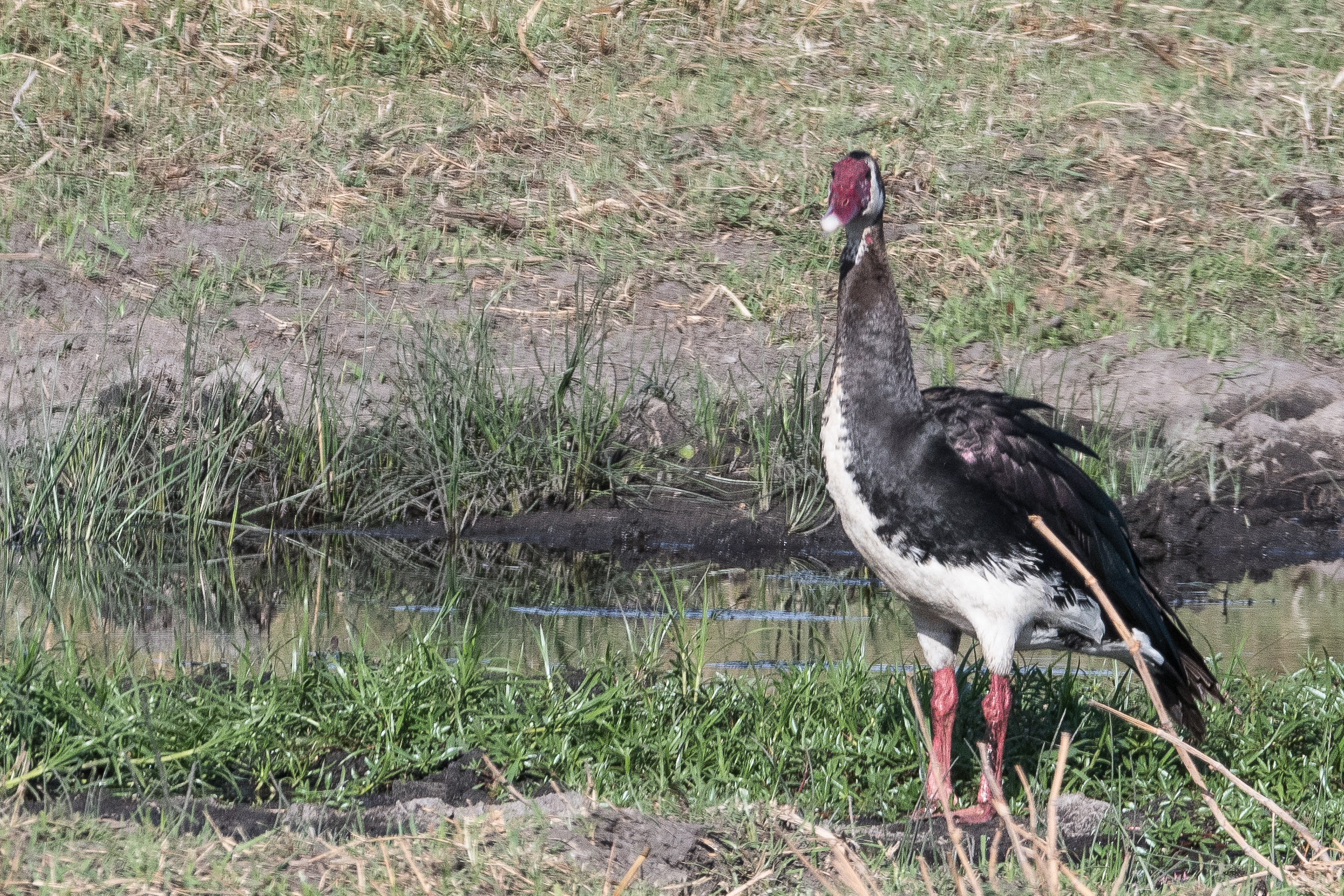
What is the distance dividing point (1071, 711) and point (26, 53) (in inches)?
413

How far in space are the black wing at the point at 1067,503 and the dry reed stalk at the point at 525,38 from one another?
8562 millimetres

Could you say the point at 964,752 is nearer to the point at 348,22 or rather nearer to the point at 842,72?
the point at 842,72

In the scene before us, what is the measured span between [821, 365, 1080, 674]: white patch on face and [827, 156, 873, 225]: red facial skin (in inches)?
15.2

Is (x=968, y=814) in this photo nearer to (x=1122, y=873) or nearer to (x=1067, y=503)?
(x=1067, y=503)

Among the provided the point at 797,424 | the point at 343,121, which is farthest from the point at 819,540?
the point at 343,121

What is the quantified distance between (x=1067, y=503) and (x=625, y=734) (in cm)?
134

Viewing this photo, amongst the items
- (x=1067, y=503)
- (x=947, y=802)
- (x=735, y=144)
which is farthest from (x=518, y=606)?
(x=735, y=144)

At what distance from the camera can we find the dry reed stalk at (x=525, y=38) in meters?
12.4

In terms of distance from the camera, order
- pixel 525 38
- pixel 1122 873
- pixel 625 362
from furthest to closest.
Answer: pixel 525 38, pixel 625 362, pixel 1122 873

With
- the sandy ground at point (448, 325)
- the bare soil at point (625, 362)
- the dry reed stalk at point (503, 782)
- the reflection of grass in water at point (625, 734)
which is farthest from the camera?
the sandy ground at point (448, 325)

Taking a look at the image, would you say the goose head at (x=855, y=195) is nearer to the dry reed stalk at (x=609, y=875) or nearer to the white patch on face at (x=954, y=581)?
the white patch on face at (x=954, y=581)

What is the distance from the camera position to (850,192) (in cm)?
426

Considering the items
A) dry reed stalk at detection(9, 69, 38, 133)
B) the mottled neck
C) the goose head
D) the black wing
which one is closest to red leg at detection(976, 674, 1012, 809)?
the black wing

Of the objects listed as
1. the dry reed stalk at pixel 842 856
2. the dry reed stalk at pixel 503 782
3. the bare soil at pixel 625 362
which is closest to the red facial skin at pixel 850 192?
the dry reed stalk at pixel 842 856
